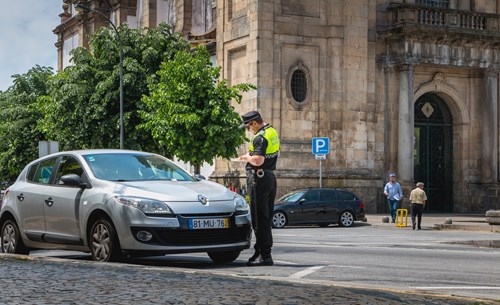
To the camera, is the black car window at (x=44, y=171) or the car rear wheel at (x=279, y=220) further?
the car rear wheel at (x=279, y=220)

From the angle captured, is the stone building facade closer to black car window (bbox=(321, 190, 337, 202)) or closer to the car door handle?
black car window (bbox=(321, 190, 337, 202))

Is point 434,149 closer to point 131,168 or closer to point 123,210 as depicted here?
point 131,168

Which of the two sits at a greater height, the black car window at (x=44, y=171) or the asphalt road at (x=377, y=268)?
the black car window at (x=44, y=171)

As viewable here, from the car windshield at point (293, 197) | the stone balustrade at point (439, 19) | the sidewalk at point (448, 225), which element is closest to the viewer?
the sidewalk at point (448, 225)

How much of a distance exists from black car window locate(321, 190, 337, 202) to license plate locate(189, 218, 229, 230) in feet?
70.0

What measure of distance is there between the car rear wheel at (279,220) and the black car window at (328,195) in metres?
1.67

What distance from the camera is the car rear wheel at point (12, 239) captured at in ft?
44.0

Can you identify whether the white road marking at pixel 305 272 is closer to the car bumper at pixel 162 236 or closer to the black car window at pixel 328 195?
the car bumper at pixel 162 236

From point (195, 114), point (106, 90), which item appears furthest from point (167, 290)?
point (106, 90)

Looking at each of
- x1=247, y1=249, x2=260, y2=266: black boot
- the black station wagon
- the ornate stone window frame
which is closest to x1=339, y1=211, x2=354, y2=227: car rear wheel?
the black station wagon

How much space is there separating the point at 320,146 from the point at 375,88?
240 inches

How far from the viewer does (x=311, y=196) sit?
1286 inches

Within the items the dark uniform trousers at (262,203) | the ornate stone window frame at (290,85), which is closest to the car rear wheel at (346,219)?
the ornate stone window frame at (290,85)

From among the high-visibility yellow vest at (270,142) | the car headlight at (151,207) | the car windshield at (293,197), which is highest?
the high-visibility yellow vest at (270,142)
